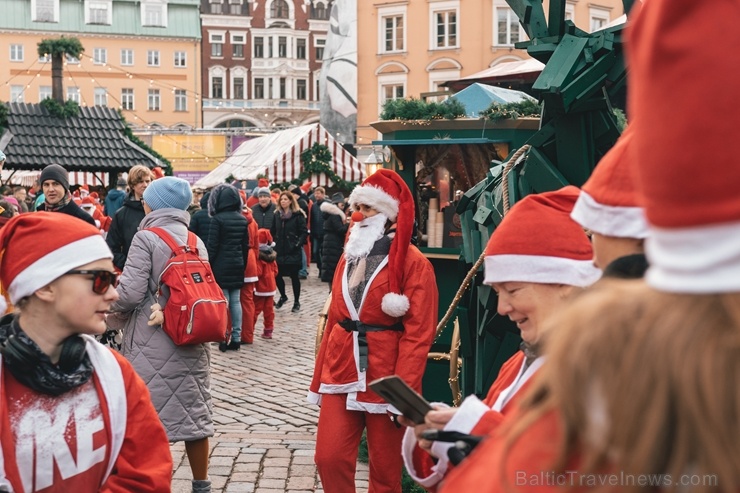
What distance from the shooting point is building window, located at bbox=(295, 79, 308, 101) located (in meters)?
77.6

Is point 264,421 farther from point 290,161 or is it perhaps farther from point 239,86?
point 239,86

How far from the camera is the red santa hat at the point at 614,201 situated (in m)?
1.96

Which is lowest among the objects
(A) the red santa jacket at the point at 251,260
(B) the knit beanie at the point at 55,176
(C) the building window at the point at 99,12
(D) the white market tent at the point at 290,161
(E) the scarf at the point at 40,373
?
(A) the red santa jacket at the point at 251,260

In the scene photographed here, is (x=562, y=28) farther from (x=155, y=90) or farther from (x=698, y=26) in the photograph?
(x=155, y=90)

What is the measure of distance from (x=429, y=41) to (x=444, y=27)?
970 millimetres

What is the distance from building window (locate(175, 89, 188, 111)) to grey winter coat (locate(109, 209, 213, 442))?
6573 centimetres

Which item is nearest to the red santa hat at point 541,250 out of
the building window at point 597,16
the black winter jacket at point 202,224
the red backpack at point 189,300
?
the red backpack at point 189,300

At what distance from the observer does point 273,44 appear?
7756 cm

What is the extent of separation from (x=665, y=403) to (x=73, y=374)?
81.9 inches

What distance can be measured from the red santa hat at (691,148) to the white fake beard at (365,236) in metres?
4.09

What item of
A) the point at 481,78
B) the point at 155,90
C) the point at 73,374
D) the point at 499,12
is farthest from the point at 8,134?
the point at 155,90

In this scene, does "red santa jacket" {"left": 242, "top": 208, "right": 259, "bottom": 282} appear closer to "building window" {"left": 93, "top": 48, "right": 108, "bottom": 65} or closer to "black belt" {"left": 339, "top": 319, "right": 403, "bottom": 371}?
"black belt" {"left": 339, "top": 319, "right": 403, "bottom": 371}

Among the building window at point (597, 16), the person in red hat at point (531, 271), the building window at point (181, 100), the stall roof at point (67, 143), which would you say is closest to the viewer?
the person in red hat at point (531, 271)

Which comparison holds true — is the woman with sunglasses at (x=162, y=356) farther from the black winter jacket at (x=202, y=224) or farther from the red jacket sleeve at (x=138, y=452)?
the black winter jacket at (x=202, y=224)
